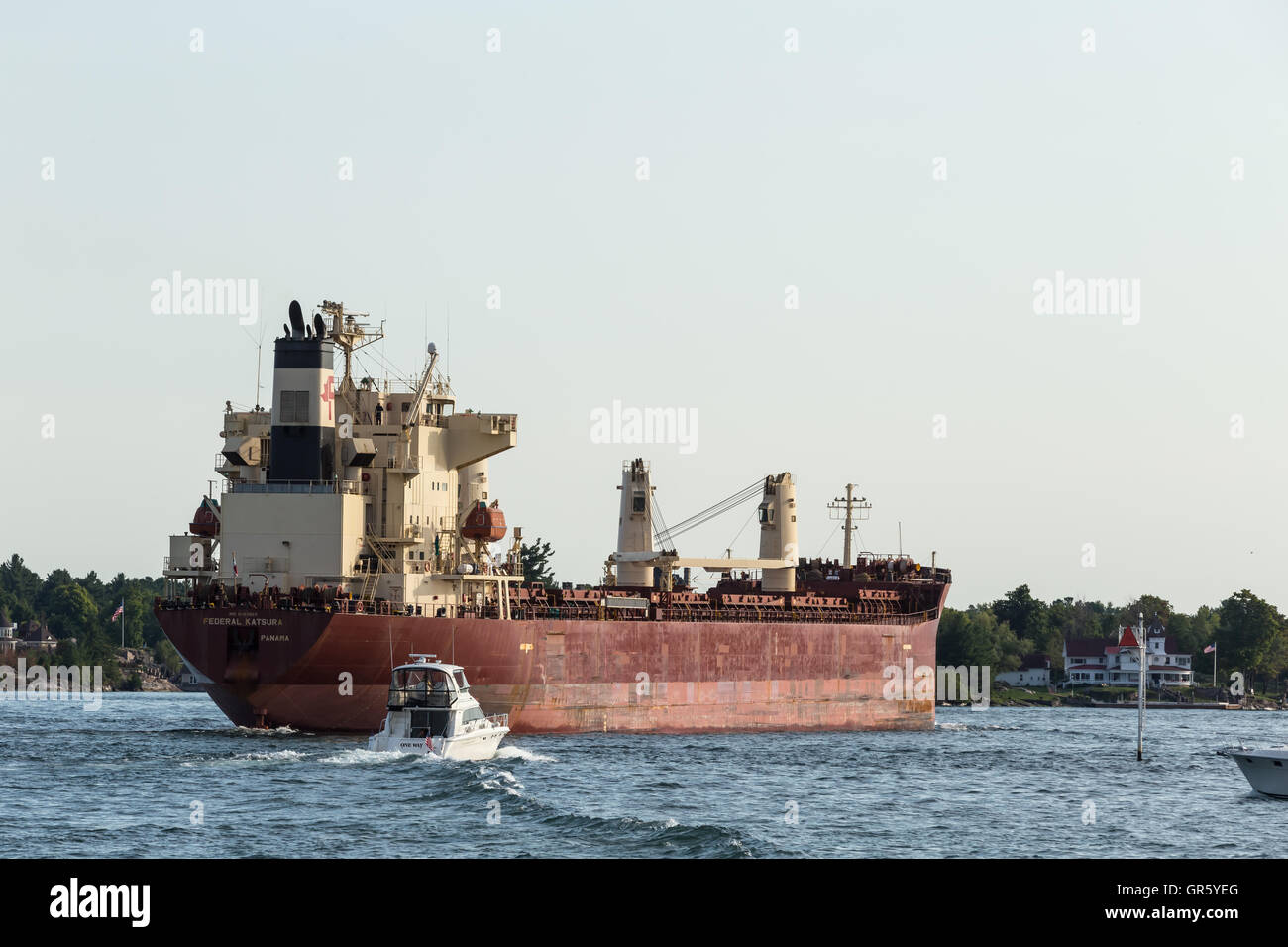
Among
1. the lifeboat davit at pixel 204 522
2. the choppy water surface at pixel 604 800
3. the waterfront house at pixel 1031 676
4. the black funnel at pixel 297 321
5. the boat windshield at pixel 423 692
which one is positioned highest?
the black funnel at pixel 297 321

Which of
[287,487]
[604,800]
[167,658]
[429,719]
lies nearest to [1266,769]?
[604,800]

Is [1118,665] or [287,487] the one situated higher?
[287,487]

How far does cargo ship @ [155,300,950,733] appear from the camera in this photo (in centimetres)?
5031

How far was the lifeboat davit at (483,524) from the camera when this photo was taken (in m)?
56.9

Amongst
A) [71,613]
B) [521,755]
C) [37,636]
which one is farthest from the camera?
[37,636]

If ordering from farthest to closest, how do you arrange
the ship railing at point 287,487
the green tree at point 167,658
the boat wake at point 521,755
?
the green tree at point 167,658 < the ship railing at point 287,487 < the boat wake at point 521,755

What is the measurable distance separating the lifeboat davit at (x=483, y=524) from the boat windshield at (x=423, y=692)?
465 inches

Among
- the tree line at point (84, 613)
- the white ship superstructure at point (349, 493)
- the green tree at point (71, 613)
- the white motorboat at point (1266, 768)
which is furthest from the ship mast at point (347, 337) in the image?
the green tree at point (71, 613)

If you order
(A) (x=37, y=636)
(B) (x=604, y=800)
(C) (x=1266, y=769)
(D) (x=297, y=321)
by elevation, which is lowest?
(B) (x=604, y=800)

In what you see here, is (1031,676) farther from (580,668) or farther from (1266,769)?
(1266,769)

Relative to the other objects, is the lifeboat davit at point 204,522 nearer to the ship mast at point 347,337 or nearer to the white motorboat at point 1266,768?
the ship mast at point 347,337

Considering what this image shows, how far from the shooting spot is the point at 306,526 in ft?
173

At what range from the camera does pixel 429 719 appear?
44.7 meters

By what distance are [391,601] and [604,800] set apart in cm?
1742
